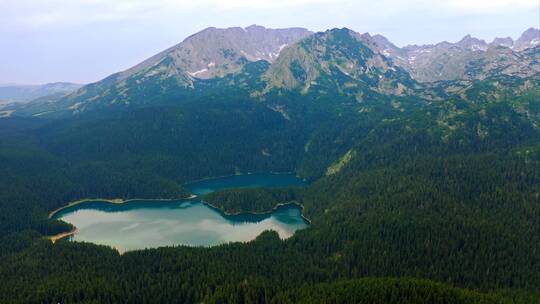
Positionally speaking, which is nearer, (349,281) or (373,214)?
(349,281)

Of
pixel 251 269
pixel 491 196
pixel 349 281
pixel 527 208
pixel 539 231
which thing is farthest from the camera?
pixel 491 196

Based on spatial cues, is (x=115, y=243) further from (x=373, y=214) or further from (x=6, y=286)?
(x=373, y=214)

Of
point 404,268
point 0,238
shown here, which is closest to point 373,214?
point 404,268

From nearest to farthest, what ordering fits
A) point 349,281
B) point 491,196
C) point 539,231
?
point 349,281
point 539,231
point 491,196

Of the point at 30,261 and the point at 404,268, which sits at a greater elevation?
the point at 30,261

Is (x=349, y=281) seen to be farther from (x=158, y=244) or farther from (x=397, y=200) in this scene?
(x=158, y=244)

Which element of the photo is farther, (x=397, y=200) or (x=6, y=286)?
(x=397, y=200)

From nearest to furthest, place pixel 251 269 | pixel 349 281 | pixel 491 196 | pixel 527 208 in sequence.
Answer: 1. pixel 349 281
2. pixel 251 269
3. pixel 527 208
4. pixel 491 196

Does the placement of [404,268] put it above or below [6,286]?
below

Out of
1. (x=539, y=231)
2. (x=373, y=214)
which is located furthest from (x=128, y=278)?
(x=539, y=231)
